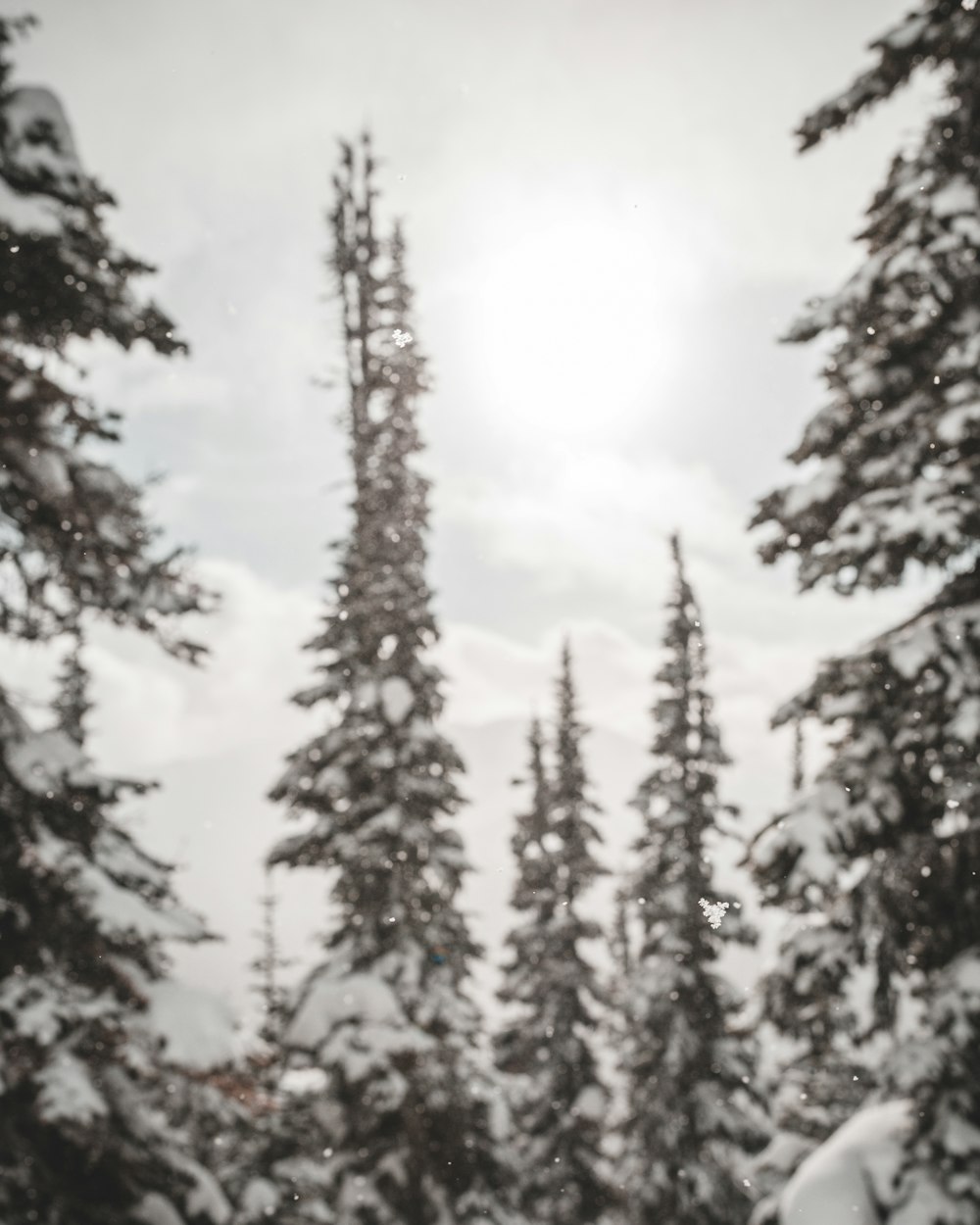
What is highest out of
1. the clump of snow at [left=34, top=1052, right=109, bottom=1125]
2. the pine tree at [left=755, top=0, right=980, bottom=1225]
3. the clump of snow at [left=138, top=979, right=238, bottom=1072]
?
the pine tree at [left=755, top=0, right=980, bottom=1225]

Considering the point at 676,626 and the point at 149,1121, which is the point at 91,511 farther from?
the point at 676,626

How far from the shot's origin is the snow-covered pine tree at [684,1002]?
18562 mm

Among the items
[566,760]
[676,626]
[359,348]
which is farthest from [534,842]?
[359,348]

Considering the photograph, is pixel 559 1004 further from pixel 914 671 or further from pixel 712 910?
pixel 914 671

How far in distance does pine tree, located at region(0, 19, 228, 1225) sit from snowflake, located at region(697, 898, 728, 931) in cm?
1556

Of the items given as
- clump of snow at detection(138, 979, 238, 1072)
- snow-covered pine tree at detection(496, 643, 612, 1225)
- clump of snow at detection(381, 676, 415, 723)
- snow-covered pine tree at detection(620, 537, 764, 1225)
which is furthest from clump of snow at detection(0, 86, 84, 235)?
snow-covered pine tree at detection(496, 643, 612, 1225)

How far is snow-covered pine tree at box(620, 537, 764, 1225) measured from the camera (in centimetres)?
1856

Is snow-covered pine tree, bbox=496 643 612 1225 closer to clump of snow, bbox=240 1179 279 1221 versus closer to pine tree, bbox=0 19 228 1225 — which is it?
clump of snow, bbox=240 1179 279 1221

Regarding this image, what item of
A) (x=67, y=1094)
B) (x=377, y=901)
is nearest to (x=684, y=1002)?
(x=377, y=901)

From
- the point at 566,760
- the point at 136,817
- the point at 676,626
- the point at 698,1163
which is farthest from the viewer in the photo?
the point at 566,760

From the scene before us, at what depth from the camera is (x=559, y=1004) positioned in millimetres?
23688

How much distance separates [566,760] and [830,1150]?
1876 centimetres

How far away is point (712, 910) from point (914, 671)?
14773 millimetres

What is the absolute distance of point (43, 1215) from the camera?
4.68 meters
